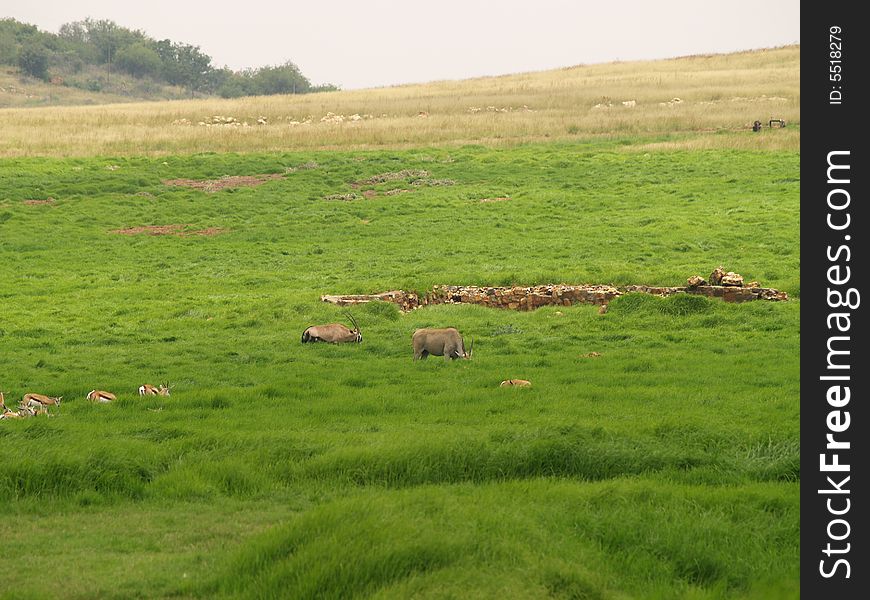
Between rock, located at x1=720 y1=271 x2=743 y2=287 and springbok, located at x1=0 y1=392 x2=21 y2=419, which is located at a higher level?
springbok, located at x1=0 y1=392 x2=21 y2=419

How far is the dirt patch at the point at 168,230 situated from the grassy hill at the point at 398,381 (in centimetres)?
28

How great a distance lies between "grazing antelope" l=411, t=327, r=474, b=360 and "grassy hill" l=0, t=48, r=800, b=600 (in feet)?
1.49

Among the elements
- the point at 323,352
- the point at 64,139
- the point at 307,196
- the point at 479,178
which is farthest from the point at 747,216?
the point at 64,139

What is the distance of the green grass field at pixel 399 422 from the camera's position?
8.29 meters

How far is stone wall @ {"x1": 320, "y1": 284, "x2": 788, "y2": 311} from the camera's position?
79.8 feet

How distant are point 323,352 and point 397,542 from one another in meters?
11.9

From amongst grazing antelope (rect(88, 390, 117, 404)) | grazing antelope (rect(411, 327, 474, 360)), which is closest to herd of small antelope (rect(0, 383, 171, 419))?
grazing antelope (rect(88, 390, 117, 404))

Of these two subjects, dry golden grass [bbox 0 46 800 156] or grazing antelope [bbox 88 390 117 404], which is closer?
grazing antelope [bbox 88 390 117 404]

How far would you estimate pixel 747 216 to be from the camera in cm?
3709

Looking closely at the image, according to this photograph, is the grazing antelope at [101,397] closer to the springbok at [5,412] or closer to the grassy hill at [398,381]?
the grassy hill at [398,381]

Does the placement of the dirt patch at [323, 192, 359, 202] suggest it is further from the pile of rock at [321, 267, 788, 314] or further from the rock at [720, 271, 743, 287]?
the rock at [720, 271, 743, 287]

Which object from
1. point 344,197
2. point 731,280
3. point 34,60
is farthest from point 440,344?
point 34,60

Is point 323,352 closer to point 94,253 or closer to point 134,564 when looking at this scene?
point 134,564
